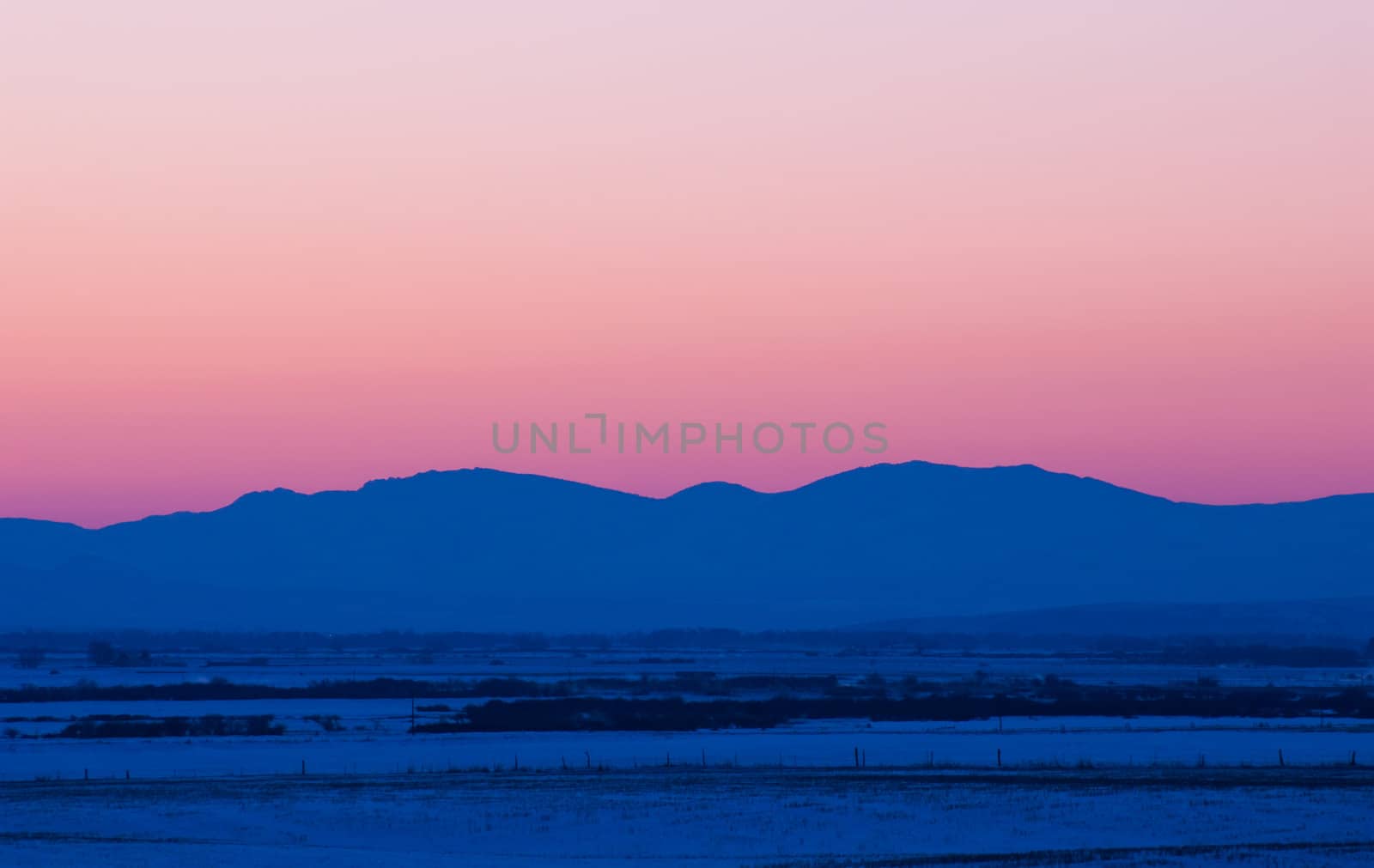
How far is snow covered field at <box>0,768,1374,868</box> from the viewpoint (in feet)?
117

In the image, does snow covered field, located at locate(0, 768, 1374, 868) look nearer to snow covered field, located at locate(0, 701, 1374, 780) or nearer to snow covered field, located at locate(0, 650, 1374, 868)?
snow covered field, located at locate(0, 650, 1374, 868)

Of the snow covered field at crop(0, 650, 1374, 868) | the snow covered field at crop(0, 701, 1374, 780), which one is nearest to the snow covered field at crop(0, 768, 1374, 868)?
the snow covered field at crop(0, 650, 1374, 868)

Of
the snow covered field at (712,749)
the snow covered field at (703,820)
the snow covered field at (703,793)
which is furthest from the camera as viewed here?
the snow covered field at (712,749)

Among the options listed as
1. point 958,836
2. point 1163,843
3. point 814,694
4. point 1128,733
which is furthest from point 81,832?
point 814,694

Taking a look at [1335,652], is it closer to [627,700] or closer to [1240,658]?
[1240,658]

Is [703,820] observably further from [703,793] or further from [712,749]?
[712,749]

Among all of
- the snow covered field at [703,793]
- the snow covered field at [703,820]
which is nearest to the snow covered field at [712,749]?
the snow covered field at [703,793]

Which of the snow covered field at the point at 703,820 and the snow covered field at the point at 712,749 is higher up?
the snow covered field at the point at 712,749

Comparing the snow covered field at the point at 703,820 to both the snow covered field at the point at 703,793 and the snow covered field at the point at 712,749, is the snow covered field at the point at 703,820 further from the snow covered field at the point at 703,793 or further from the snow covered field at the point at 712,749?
the snow covered field at the point at 712,749

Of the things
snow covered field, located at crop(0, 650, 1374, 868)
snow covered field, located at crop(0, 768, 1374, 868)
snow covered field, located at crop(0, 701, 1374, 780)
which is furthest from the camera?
snow covered field, located at crop(0, 701, 1374, 780)

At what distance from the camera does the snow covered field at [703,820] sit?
35.7m

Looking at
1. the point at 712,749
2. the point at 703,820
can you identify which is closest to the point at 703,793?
the point at 703,820

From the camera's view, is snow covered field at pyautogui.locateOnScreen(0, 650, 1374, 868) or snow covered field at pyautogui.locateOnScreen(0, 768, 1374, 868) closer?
snow covered field at pyautogui.locateOnScreen(0, 768, 1374, 868)

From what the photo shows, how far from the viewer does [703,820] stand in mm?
40250
